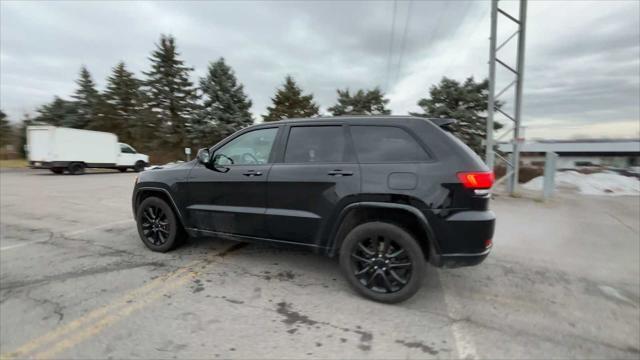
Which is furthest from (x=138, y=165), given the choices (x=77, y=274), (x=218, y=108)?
(x=77, y=274)

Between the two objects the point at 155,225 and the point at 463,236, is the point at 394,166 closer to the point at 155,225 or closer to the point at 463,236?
the point at 463,236

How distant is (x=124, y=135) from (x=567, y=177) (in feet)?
123

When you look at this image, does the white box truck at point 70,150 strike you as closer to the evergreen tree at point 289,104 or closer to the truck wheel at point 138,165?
the truck wheel at point 138,165

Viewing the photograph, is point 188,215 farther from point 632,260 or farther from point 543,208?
point 543,208

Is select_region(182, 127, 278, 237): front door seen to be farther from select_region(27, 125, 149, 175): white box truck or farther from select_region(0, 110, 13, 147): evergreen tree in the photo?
select_region(0, 110, 13, 147): evergreen tree

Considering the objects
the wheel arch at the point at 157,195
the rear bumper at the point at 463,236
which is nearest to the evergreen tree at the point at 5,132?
the wheel arch at the point at 157,195

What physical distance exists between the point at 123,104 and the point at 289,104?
17.4 m

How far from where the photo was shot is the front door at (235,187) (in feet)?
12.3

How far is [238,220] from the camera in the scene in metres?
3.87

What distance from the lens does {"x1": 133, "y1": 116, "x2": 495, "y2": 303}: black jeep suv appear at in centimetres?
299

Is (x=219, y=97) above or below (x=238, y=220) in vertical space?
above

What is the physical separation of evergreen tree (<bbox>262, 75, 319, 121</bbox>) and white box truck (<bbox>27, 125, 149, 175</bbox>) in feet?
57.5

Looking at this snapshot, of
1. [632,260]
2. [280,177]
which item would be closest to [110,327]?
[280,177]

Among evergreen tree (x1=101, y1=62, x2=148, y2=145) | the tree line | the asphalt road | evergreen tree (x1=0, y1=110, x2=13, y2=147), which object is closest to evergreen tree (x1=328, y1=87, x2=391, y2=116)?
the tree line
